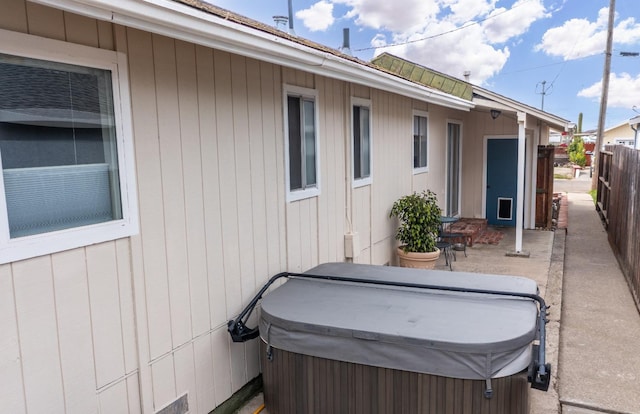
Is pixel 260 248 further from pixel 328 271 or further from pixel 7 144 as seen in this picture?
pixel 7 144

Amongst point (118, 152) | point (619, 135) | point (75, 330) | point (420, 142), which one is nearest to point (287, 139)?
point (118, 152)

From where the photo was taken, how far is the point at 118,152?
2.45 metres

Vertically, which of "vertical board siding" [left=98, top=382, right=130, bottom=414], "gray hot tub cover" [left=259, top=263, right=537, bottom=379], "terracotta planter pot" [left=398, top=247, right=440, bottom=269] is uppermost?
"gray hot tub cover" [left=259, top=263, right=537, bottom=379]

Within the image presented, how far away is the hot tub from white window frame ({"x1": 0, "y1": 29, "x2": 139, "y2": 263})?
3.89 feet

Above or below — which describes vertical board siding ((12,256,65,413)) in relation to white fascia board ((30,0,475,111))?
below

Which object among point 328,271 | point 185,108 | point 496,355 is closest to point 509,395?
point 496,355

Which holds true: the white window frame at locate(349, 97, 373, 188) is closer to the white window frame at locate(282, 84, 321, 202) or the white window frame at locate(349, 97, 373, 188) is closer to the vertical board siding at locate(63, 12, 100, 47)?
the white window frame at locate(282, 84, 321, 202)

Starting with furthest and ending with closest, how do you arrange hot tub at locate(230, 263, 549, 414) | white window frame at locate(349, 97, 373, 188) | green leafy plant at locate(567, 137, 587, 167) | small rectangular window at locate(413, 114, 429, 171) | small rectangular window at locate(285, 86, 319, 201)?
green leafy plant at locate(567, 137, 587, 167), small rectangular window at locate(413, 114, 429, 171), white window frame at locate(349, 97, 373, 188), small rectangular window at locate(285, 86, 319, 201), hot tub at locate(230, 263, 549, 414)

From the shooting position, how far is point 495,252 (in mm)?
8039

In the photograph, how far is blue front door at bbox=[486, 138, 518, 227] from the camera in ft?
32.8

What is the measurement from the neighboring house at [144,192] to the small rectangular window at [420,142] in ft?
10.2

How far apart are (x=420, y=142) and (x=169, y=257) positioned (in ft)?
18.7

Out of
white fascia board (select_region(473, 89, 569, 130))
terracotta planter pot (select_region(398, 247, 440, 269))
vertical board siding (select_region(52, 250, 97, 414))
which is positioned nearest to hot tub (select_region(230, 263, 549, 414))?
vertical board siding (select_region(52, 250, 97, 414))

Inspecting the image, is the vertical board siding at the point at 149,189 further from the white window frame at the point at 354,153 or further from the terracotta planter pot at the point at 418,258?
the terracotta planter pot at the point at 418,258
